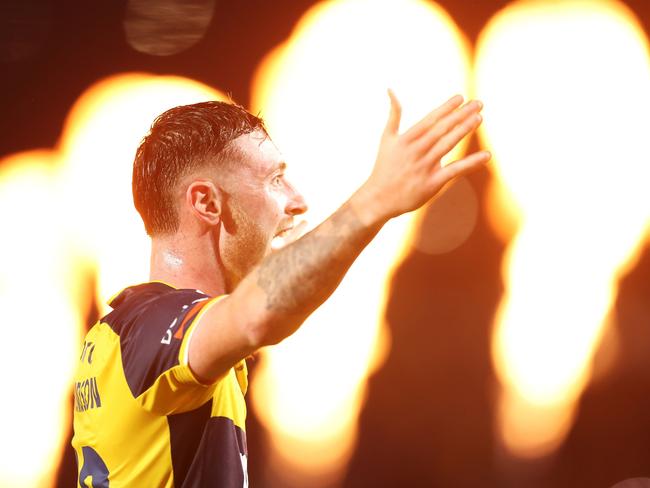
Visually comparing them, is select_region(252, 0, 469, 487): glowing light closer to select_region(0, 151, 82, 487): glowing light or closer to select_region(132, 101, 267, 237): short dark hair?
select_region(0, 151, 82, 487): glowing light

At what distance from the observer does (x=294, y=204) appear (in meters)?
1.54

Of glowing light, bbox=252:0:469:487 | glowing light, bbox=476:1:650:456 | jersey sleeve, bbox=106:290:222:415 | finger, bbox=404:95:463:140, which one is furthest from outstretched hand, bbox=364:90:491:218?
glowing light, bbox=476:1:650:456

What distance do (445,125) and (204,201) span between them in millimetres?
578

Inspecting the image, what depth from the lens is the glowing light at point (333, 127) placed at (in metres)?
2.81

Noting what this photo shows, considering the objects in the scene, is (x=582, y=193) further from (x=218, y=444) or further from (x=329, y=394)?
(x=218, y=444)

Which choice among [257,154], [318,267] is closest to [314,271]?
[318,267]

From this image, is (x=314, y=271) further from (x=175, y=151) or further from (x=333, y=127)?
(x=333, y=127)

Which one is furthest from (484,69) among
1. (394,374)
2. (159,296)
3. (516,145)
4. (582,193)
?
(159,296)

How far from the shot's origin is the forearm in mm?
Answer: 941

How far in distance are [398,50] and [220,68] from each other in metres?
0.69

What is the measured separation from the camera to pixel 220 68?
289 centimetres

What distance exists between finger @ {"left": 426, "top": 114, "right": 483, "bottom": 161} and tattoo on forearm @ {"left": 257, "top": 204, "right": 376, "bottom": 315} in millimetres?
130

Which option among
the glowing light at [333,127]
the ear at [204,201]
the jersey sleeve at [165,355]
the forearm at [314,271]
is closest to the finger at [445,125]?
the forearm at [314,271]

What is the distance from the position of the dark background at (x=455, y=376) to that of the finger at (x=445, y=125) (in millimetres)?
2010
